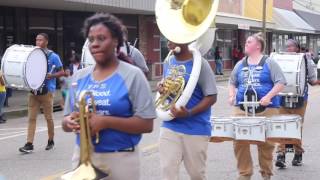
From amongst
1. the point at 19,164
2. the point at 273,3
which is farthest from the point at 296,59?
the point at 273,3

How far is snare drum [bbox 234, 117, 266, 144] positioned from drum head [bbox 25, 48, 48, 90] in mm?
4313

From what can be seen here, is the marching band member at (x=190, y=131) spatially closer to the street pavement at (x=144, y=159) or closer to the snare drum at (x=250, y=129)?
the snare drum at (x=250, y=129)

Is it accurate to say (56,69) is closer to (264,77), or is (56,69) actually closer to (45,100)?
(45,100)

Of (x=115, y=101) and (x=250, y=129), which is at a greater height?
(x=115, y=101)

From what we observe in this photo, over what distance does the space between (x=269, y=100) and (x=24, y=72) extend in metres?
5.12

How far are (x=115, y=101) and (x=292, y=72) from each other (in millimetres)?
4849

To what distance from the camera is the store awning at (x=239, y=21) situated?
3262 centimetres

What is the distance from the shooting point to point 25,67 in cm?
1031

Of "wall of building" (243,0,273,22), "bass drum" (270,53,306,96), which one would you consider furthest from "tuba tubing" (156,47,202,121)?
"wall of building" (243,0,273,22)

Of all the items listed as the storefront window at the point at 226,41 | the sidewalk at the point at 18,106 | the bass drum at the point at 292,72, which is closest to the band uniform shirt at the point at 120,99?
the bass drum at the point at 292,72

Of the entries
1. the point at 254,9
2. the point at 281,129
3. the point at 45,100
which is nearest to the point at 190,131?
the point at 281,129

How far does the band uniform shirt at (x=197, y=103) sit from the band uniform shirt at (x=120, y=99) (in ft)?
5.81

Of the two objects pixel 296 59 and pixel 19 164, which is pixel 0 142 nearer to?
pixel 19 164

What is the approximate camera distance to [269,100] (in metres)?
6.61
